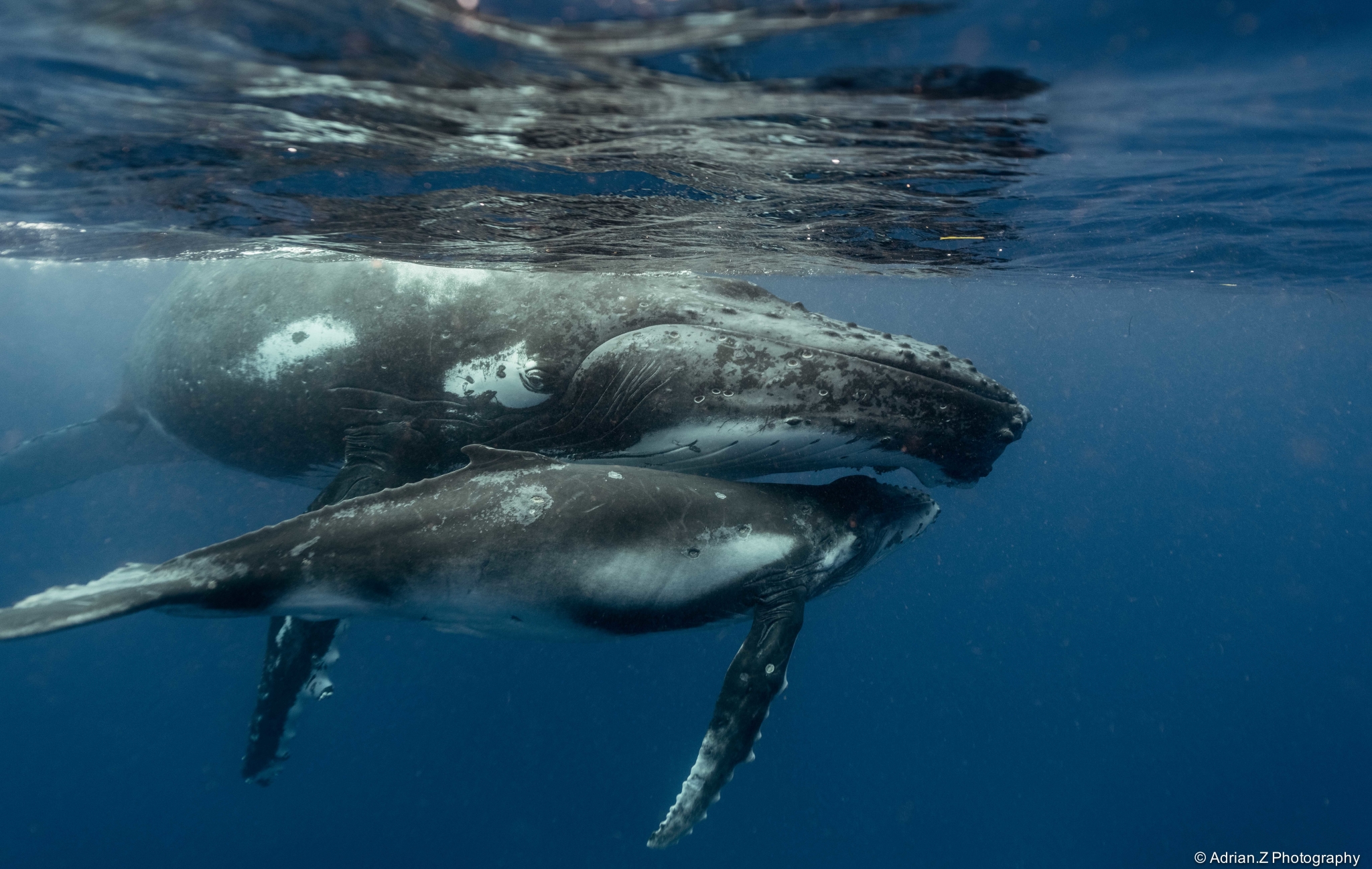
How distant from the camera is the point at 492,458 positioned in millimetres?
5438

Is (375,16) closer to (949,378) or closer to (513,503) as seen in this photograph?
(513,503)

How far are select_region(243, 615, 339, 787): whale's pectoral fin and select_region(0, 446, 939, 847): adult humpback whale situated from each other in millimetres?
2161

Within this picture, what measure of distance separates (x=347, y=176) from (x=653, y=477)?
5.49 metres

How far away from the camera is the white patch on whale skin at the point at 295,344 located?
714cm

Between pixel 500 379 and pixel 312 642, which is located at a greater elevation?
pixel 500 379

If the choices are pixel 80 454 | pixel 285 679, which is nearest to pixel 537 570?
pixel 285 679

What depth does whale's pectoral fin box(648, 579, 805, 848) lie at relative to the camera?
4.86 m

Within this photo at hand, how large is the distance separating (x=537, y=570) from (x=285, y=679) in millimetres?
4065

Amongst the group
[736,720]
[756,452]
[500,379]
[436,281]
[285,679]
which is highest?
[436,281]

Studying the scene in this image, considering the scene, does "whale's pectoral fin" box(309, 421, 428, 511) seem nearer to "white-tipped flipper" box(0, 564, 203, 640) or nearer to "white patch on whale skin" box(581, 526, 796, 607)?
"white-tipped flipper" box(0, 564, 203, 640)

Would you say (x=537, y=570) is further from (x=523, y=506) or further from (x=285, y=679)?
(x=285, y=679)

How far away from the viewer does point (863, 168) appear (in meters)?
8.45

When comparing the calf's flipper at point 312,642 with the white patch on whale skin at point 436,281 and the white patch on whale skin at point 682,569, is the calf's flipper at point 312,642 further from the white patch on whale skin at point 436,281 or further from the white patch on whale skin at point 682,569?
the white patch on whale skin at point 682,569

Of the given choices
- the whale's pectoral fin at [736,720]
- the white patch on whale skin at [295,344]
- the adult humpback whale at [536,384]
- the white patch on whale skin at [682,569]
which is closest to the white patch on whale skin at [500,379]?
the adult humpback whale at [536,384]
